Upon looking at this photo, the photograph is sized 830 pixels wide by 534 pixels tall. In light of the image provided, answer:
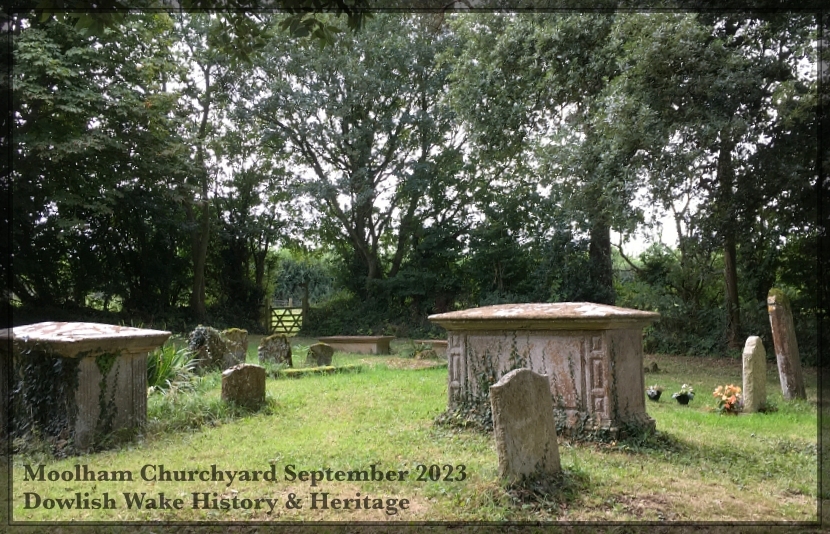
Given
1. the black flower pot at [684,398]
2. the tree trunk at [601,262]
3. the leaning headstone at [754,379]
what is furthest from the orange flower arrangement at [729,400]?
the tree trunk at [601,262]

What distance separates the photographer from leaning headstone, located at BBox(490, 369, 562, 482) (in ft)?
14.5

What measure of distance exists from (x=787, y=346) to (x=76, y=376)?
9.40 m

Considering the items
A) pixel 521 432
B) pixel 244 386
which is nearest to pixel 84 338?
pixel 244 386

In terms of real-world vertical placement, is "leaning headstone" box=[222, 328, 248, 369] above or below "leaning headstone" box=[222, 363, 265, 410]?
above

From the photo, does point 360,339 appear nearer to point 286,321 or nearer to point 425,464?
point 286,321

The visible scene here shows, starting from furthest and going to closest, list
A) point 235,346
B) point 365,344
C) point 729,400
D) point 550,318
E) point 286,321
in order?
point 286,321 → point 365,344 → point 235,346 → point 729,400 → point 550,318

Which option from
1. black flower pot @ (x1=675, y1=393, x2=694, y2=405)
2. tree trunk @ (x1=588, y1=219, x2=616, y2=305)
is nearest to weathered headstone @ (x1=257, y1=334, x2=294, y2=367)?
black flower pot @ (x1=675, y1=393, x2=694, y2=405)

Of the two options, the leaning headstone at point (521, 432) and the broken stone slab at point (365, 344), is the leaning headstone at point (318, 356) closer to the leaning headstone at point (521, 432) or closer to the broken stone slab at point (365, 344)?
the broken stone slab at point (365, 344)

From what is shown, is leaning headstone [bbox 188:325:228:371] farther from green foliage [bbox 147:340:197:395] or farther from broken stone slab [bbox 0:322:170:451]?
broken stone slab [bbox 0:322:170:451]

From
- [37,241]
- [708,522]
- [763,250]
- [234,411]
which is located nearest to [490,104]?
[763,250]

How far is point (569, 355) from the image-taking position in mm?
5977

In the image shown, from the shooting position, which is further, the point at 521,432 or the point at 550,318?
the point at 550,318

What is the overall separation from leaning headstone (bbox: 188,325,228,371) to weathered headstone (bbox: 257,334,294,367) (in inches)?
34.8

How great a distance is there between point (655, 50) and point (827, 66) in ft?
20.3
